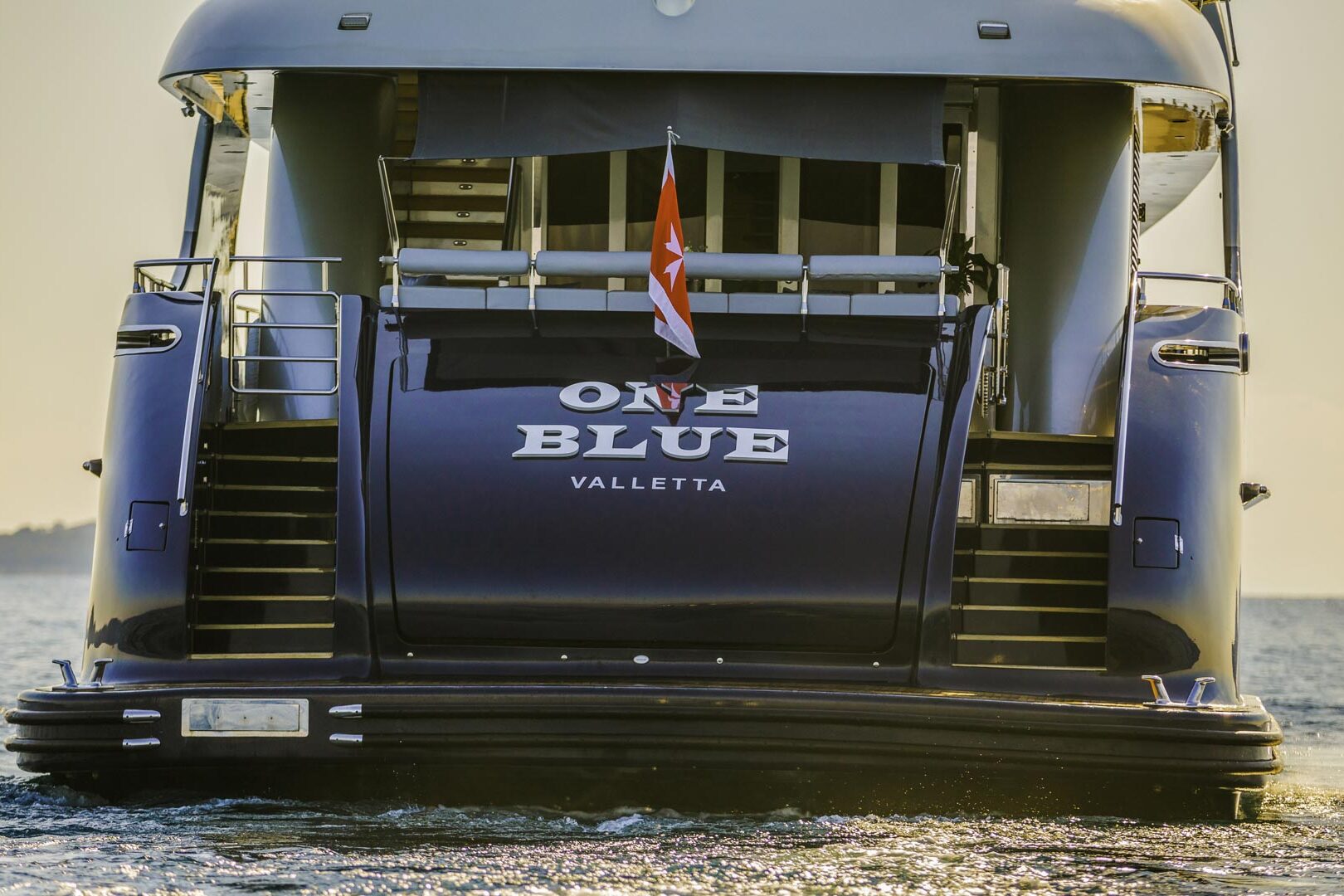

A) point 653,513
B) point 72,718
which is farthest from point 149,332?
point 653,513

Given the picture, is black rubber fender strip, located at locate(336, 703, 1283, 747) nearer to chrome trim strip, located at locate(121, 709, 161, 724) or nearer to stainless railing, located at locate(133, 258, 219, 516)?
chrome trim strip, located at locate(121, 709, 161, 724)

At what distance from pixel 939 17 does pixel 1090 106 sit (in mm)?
982

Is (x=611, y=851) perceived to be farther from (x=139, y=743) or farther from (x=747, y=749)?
(x=139, y=743)

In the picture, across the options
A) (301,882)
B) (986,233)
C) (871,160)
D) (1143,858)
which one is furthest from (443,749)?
(986,233)

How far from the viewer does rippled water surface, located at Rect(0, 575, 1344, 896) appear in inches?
208

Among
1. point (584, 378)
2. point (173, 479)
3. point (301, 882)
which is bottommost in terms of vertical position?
point (301, 882)

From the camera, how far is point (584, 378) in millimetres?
6953

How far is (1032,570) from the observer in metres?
7.08

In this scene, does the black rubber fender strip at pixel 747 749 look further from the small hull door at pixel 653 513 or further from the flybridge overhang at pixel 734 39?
the flybridge overhang at pixel 734 39

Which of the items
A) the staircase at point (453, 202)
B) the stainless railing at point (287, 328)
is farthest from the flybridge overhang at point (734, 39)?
the staircase at point (453, 202)

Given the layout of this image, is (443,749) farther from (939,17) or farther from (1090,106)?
(1090,106)

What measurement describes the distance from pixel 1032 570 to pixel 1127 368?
827 mm

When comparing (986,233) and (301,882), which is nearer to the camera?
(301,882)

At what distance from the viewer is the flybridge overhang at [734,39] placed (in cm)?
725
